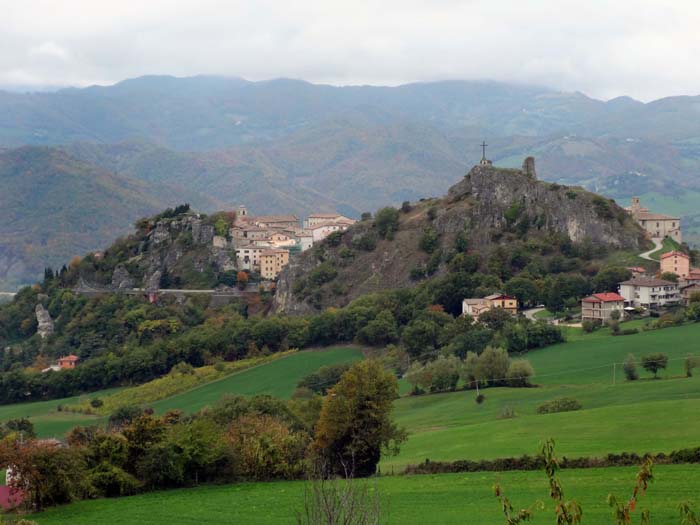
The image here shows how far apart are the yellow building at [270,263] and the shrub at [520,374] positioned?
55.4 m

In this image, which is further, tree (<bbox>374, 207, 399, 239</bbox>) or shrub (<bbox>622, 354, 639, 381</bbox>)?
tree (<bbox>374, 207, 399, 239</bbox>)

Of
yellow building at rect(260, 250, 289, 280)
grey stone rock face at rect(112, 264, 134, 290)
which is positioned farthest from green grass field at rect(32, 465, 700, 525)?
grey stone rock face at rect(112, 264, 134, 290)

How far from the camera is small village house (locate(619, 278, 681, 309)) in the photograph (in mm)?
78188

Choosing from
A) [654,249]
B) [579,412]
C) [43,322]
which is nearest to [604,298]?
[654,249]

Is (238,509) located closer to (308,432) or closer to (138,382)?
(308,432)

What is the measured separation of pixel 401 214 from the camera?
111 m

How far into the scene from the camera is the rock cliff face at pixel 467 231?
316 ft

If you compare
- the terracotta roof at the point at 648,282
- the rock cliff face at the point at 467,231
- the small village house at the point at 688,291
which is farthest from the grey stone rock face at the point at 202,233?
the small village house at the point at 688,291

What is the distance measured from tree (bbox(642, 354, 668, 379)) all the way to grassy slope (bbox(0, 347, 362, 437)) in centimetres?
2300

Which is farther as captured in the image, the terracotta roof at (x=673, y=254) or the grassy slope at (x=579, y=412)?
the terracotta roof at (x=673, y=254)

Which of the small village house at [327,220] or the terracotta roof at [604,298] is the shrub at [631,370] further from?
the small village house at [327,220]

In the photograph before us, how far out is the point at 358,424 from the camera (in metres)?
43.7

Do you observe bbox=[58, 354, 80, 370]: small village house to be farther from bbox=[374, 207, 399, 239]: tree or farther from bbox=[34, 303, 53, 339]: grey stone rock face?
bbox=[374, 207, 399, 239]: tree

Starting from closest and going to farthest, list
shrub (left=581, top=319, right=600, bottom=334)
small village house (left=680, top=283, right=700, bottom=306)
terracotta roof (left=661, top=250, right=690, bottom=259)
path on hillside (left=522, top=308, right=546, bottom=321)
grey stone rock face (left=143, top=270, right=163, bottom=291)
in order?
shrub (left=581, top=319, right=600, bottom=334) < small village house (left=680, top=283, right=700, bottom=306) < path on hillside (left=522, top=308, right=546, bottom=321) < terracotta roof (left=661, top=250, right=690, bottom=259) < grey stone rock face (left=143, top=270, right=163, bottom=291)
